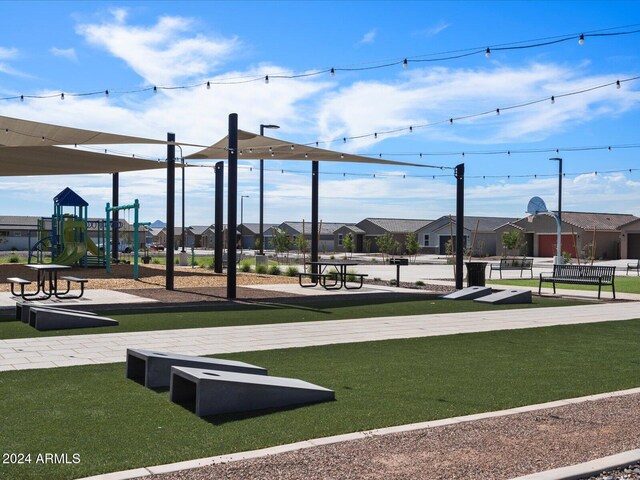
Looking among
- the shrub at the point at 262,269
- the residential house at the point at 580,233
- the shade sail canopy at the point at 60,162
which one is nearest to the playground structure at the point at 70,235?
the shade sail canopy at the point at 60,162

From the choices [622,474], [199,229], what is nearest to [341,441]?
[622,474]

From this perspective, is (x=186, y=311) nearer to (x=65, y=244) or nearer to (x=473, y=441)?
(x=473, y=441)

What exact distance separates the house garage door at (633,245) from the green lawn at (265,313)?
4441 cm

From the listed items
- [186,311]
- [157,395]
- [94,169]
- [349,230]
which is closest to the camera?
[157,395]

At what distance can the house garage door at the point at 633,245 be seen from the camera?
55344 mm

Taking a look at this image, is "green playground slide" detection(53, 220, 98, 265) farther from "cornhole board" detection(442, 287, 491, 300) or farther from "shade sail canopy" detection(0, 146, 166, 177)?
"cornhole board" detection(442, 287, 491, 300)

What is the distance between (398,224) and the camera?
71.1 m

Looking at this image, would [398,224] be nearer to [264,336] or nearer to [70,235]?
[70,235]

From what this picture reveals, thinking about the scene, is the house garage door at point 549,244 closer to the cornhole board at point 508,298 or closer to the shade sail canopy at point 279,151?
the shade sail canopy at point 279,151

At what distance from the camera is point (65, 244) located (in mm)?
26094

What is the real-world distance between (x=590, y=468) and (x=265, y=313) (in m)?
8.55

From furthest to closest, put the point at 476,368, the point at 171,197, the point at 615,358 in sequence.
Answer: the point at 171,197
the point at 615,358
the point at 476,368

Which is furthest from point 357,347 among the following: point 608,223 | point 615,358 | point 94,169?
point 608,223

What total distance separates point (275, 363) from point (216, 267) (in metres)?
17.9
